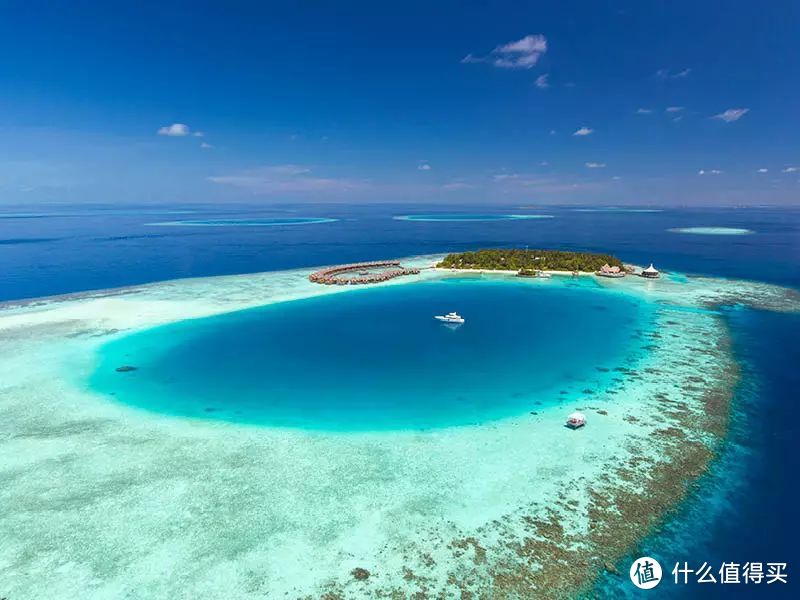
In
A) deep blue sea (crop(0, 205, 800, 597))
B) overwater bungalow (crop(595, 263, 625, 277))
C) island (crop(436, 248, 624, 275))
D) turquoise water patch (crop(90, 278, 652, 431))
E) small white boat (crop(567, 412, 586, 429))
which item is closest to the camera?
deep blue sea (crop(0, 205, 800, 597))

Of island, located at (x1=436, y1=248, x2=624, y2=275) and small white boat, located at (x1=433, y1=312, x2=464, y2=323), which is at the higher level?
island, located at (x1=436, y1=248, x2=624, y2=275)

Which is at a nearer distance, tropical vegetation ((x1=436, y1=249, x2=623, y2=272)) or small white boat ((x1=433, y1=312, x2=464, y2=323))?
small white boat ((x1=433, y1=312, x2=464, y2=323))

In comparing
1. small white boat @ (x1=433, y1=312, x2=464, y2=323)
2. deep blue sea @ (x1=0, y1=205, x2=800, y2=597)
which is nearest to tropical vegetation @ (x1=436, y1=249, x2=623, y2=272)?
deep blue sea @ (x1=0, y1=205, x2=800, y2=597)

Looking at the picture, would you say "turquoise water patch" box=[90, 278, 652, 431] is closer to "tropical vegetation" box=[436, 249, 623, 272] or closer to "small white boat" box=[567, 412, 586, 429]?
"small white boat" box=[567, 412, 586, 429]

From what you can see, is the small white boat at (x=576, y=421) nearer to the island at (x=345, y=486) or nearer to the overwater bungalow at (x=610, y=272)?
the island at (x=345, y=486)

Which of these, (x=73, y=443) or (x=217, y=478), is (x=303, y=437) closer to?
(x=217, y=478)

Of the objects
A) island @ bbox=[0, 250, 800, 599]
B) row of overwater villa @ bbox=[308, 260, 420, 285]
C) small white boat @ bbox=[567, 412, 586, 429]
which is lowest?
island @ bbox=[0, 250, 800, 599]

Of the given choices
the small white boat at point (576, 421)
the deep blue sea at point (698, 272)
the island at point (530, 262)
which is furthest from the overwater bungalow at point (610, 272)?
the small white boat at point (576, 421)

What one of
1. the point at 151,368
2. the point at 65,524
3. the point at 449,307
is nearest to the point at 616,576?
the point at 65,524
